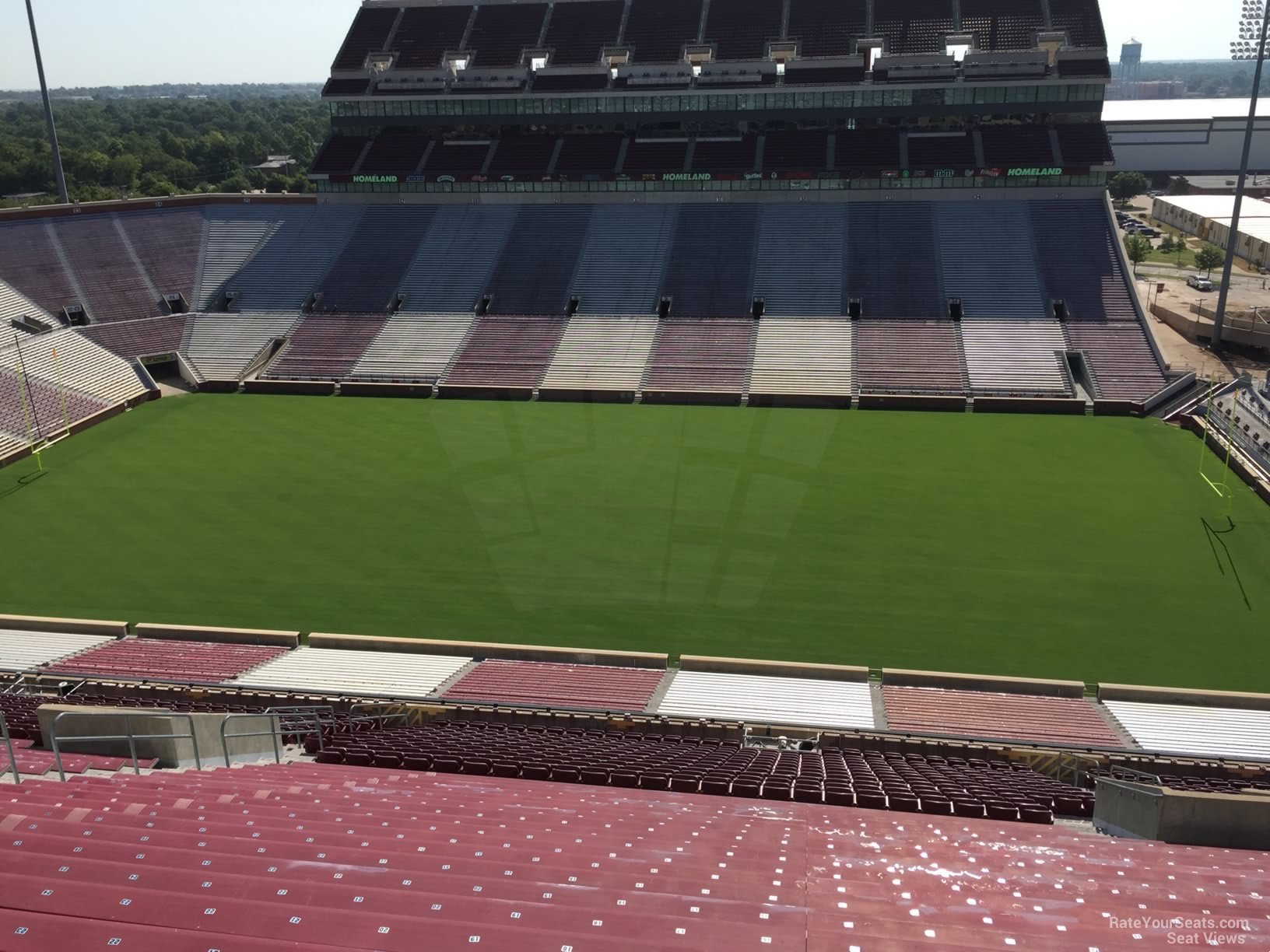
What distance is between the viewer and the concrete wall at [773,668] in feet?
64.7

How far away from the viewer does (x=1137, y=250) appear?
189 feet

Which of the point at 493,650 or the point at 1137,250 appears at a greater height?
the point at 1137,250

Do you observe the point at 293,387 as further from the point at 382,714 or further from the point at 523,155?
the point at 382,714

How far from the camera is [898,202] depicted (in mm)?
49250

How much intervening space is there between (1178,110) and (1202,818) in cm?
12795

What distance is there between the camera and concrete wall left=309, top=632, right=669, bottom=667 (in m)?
20.6

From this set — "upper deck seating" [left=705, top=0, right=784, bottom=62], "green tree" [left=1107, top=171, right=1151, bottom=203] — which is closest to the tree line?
"upper deck seating" [left=705, top=0, right=784, bottom=62]

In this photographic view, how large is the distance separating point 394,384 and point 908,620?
26581mm

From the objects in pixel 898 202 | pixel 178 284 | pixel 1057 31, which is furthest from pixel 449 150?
pixel 1057 31

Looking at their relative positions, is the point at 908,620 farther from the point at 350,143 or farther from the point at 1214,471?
the point at 350,143

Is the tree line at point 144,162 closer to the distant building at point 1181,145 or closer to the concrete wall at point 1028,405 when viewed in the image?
the concrete wall at point 1028,405

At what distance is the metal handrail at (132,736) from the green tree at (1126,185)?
90.4 m

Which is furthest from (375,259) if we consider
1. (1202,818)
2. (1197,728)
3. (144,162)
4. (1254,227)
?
(144,162)

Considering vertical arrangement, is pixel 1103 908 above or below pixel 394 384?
below
